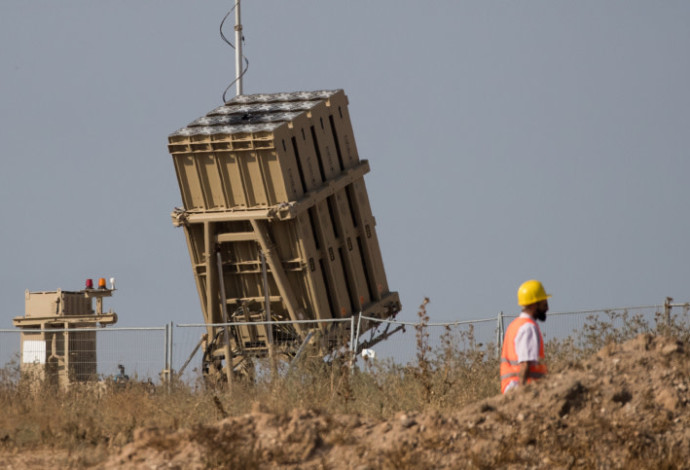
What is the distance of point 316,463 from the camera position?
9.12 meters

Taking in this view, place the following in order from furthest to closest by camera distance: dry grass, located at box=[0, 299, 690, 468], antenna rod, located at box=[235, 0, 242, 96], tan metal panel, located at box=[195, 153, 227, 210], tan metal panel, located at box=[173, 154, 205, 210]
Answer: antenna rod, located at box=[235, 0, 242, 96]
tan metal panel, located at box=[173, 154, 205, 210]
tan metal panel, located at box=[195, 153, 227, 210]
dry grass, located at box=[0, 299, 690, 468]

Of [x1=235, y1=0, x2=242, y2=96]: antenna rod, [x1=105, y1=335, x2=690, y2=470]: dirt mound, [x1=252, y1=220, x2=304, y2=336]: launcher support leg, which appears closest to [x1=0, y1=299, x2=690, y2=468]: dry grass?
[x1=105, y1=335, x2=690, y2=470]: dirt mound

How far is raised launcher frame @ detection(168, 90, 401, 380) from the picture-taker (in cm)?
1764

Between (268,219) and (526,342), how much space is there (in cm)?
852

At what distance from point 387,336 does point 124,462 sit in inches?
379

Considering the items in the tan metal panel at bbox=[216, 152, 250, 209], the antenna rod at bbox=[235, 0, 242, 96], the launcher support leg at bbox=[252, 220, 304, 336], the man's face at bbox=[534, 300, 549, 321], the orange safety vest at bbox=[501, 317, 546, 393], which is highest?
the antenna rod at bbox=[235, 0, 242, 96]

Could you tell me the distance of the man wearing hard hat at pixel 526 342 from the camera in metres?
9.55

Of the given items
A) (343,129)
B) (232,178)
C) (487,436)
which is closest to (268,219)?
(232,178)

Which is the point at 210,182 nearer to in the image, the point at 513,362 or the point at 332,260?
the point at 332,260

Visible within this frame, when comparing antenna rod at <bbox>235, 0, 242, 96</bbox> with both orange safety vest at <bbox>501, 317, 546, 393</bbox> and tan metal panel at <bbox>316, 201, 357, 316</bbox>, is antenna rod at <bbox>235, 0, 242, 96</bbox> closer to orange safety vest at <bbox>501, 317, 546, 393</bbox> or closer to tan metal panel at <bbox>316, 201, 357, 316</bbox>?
tan metal panel at <bbox>316, 201, 357, 316</bbox>

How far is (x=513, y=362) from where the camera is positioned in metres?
9.95

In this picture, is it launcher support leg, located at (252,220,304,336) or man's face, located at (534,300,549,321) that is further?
launcher support leg, located at (252,220,304,336)

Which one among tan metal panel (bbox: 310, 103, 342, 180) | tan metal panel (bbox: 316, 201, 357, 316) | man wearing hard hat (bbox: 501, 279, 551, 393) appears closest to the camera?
man wearing hard hat (bbox: 501, 279, 551, 393)

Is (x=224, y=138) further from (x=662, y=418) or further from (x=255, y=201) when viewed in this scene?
(x=662, y=418)
